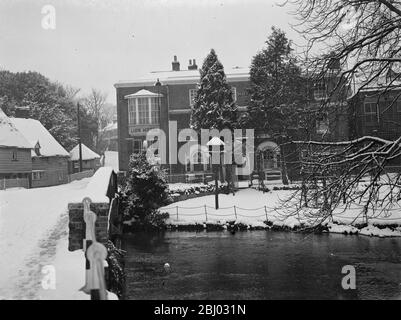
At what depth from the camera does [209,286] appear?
37.4 feet

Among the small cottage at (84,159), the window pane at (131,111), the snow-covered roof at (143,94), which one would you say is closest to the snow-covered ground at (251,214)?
the snow-covered roof at (143,94)

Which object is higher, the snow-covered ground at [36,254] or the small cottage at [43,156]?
the small cottage at [43,156]

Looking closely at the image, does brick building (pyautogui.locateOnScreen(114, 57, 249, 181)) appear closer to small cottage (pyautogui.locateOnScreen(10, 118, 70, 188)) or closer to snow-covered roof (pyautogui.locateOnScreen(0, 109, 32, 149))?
small cottage (pyautogui.locateOnScreen(10, 118, 70, 188))

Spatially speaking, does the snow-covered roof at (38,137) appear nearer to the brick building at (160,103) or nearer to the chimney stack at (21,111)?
the chimney stack at (21,111)

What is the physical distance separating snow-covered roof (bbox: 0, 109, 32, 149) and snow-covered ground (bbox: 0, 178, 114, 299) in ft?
57.4

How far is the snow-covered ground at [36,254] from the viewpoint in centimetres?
559

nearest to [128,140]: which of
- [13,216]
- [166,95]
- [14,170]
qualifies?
[166,95]

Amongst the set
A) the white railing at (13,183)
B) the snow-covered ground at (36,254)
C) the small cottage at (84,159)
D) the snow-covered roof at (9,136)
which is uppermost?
the snow-covered roof at (9,136)

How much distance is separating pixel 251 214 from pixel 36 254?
17.4m

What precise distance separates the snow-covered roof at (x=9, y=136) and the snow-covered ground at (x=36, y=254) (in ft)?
57.4

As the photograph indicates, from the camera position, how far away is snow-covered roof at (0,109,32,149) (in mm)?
27777

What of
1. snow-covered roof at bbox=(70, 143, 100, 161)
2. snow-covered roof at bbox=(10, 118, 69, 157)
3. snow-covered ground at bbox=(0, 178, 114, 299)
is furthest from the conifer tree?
snow-covered roof at bbox=(70, 143, 100, 161)
